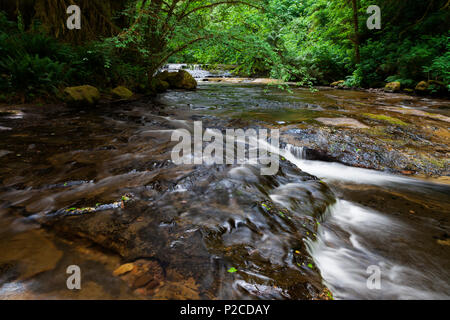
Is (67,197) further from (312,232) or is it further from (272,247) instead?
(312,232)

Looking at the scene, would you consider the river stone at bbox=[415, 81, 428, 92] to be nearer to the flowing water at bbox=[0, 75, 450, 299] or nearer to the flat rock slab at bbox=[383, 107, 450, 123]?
the flat rock slab at bbox=[383, 107, 450, 123]

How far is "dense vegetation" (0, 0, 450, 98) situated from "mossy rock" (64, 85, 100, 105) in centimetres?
42

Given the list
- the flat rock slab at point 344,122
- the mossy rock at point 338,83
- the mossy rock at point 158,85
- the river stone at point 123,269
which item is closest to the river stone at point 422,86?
the mossy rock at point 338,83

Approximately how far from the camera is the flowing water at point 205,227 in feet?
4.21

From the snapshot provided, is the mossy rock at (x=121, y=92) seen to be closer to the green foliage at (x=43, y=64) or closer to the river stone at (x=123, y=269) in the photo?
the green foliage at (x=43, y=64)

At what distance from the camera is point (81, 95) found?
619 cm

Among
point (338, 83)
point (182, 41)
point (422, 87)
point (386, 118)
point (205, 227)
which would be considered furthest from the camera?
point (338, 83)

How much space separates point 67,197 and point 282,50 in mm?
5903

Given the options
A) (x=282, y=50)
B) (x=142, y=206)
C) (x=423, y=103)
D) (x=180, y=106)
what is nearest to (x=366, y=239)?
(x=142, y=206)

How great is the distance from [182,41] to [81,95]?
131 inches

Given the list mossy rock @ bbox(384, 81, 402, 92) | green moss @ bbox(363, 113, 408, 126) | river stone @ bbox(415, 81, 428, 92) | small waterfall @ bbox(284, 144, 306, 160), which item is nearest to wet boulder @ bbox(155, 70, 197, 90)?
green moss @ bbox(363, 113, 408, 126)

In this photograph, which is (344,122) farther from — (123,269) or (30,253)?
(30,253)

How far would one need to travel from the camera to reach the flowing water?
1284mm

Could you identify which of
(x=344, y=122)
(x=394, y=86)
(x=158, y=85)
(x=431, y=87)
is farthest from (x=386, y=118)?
(x=158, y=85)
